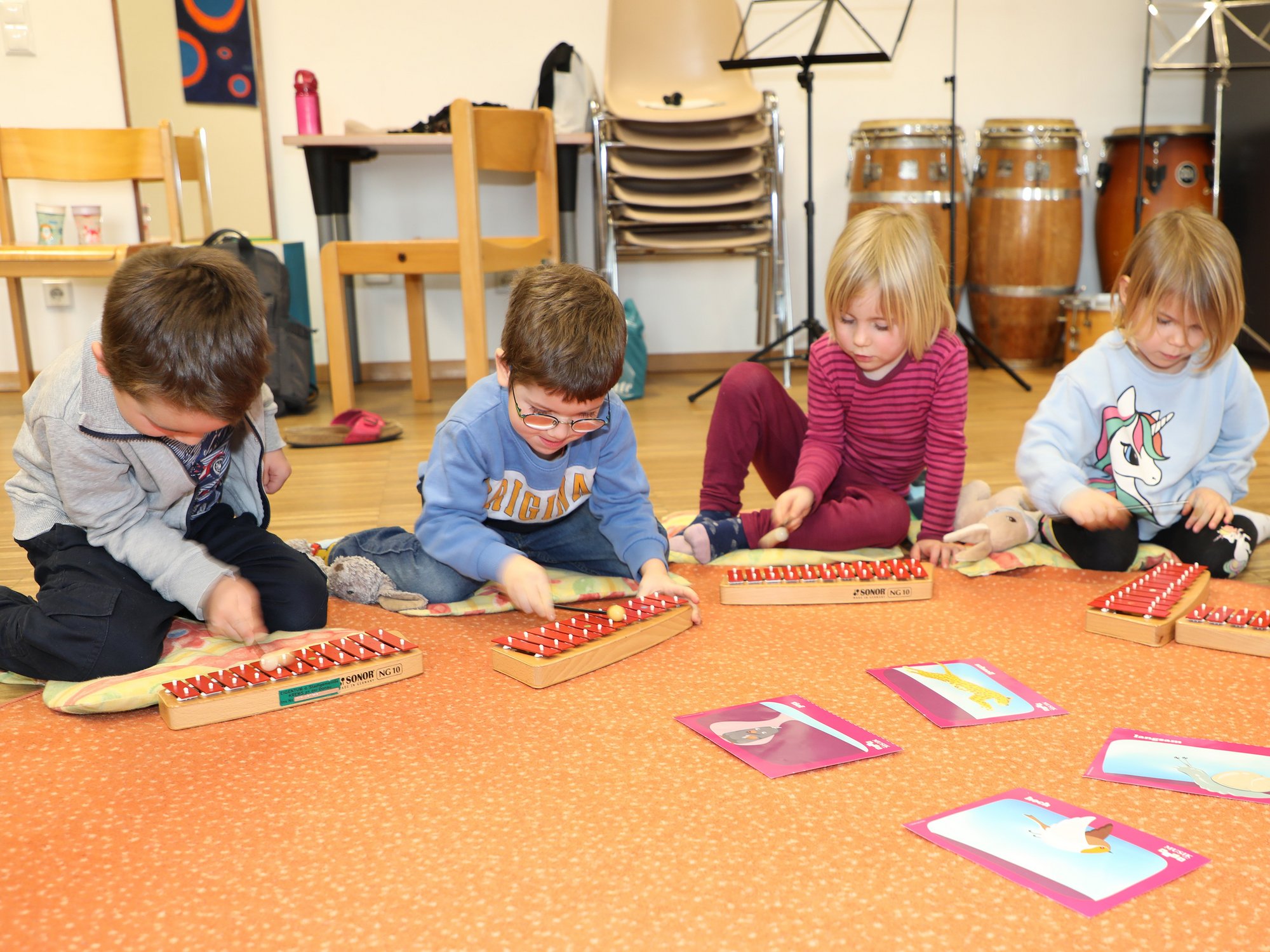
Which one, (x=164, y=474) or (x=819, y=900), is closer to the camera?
(x=819, y=900)

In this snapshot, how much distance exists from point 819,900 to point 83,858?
23.6 inches

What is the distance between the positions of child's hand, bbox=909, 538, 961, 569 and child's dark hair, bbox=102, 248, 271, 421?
981mm

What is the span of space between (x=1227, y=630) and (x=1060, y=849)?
56cm

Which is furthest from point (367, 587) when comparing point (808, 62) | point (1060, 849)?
point (808, 62)

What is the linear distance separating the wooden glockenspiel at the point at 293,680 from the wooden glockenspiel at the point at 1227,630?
0.93 m

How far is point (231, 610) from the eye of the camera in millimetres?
1222

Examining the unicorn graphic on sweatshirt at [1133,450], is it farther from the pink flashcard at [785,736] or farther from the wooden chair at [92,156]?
the wooden chair at [92,156]

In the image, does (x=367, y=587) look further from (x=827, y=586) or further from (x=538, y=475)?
(x=827, y=586)

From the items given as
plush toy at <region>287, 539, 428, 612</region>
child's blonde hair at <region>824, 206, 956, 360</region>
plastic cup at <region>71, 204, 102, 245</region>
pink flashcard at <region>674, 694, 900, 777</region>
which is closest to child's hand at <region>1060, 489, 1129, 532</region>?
child's blonde hair at <region>824, 206, 956, 360</region>

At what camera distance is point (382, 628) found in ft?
4.55

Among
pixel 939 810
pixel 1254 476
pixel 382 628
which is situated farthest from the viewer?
pixel 1254 476

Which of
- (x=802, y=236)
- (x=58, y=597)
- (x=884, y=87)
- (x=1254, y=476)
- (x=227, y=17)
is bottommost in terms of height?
(x=1254, y=476)

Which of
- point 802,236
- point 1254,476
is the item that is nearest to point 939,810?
point 1254,476

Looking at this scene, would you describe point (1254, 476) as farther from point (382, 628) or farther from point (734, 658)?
point (382, 628)
